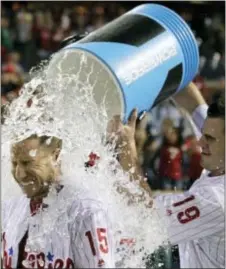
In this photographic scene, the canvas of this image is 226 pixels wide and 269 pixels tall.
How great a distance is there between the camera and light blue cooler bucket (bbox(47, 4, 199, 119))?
12.7 ft

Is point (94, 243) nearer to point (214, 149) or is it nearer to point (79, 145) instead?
point (79, 145)

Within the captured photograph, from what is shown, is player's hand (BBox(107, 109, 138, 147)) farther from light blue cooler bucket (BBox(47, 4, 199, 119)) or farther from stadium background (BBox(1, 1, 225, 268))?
stadium background (BBox(1, 1, 225, 268))

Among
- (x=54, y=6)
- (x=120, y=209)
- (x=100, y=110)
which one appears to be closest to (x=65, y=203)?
(x=120, y=209)

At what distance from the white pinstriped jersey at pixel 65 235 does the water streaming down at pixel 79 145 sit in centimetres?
2

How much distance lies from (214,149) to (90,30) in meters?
8.86

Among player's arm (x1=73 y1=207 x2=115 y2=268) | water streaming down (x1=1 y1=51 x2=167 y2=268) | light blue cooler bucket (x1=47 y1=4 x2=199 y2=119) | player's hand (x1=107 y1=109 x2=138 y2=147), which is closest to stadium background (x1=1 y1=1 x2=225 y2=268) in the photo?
light blue cooler bucket (x1=47 y1=4 x2=199 y2=119)

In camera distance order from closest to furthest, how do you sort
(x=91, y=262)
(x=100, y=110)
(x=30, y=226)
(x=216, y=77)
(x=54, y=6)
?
(x=91, y=262) < (x=30, y=226) < (x=100, y=110) < (x=216, y=77) < (x=54, y=6)

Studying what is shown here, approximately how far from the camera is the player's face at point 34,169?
304cm

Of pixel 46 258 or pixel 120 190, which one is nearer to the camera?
pixel 46 258

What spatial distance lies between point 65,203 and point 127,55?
1.07 metres

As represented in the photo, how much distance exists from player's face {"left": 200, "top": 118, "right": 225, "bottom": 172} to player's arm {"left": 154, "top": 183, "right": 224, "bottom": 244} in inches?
3.8

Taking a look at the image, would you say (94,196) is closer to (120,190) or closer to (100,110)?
(120,190)

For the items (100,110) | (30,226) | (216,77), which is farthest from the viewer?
(216,77)

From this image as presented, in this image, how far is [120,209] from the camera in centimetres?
323
